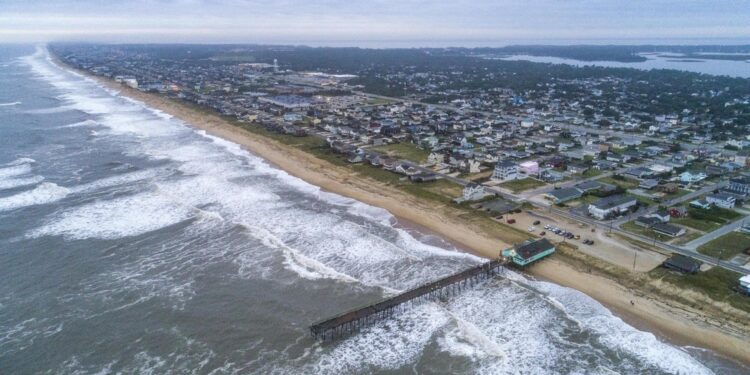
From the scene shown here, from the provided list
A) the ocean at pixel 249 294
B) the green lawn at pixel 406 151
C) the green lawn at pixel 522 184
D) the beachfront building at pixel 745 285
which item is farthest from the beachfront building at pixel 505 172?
the beachfront building at pixel 745 285

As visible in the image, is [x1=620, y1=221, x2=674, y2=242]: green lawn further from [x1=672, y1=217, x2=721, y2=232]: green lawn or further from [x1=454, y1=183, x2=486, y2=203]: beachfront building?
[x1=454, y1=183, x2=486, y2=203]: beachfront building

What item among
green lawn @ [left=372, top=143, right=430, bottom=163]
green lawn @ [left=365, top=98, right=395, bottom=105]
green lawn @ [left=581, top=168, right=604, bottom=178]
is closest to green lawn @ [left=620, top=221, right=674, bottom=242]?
green lawn @ [left=581, top=168, right=604, bottom=178]

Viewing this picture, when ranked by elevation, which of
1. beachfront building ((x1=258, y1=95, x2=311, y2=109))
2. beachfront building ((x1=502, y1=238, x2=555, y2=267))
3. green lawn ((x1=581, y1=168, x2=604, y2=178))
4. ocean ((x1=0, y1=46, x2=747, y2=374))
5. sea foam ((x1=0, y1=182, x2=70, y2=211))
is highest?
beachfront building ((x1=258, y1=95, x2=311, y2=109))

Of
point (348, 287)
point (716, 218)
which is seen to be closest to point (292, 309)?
point (348, 287)

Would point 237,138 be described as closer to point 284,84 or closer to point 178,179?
point 178,179

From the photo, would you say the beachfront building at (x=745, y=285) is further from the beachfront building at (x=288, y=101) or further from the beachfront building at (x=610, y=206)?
the beachfront building at (x=288, y=101)

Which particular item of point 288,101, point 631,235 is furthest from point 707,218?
point 288,101
